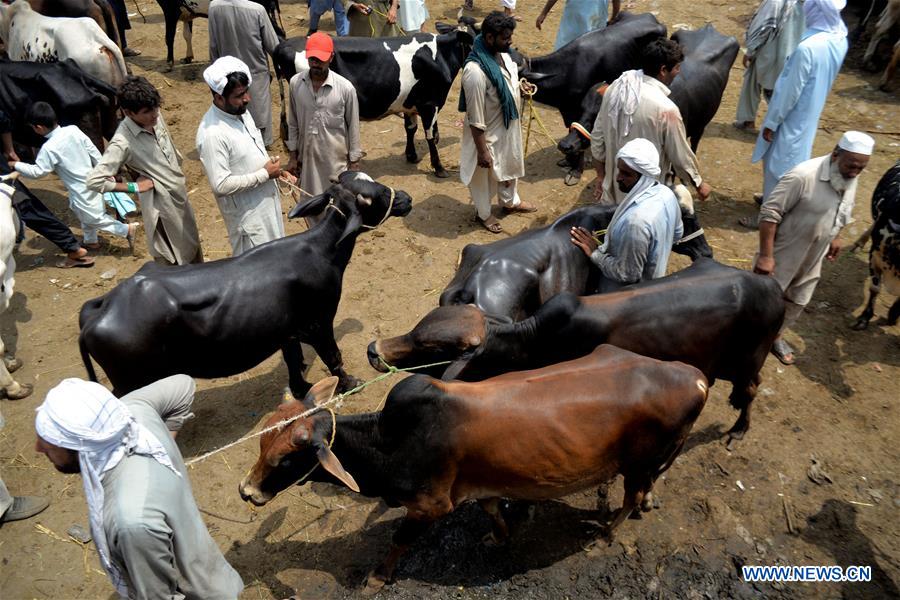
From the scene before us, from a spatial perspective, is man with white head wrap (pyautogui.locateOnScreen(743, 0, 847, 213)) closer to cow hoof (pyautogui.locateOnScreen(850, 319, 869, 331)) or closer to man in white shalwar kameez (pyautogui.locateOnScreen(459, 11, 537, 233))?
cow hoof (pyautogui.locateOnScreen(850, 319, 869, 331))

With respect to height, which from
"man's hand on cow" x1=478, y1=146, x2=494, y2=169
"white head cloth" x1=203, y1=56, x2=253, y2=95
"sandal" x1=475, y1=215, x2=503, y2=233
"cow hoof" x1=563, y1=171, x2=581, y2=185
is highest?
"white head cloth" x1=203, y1=56, x2=253, y2=95

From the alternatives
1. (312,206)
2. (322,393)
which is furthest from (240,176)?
(322,393)

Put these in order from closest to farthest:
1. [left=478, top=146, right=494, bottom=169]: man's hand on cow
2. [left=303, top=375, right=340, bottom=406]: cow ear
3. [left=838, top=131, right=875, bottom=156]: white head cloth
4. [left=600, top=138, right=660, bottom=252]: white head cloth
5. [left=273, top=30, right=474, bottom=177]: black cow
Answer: [left=303, top=375, right=340, bottom=406]: cow ear < [left=600, top=138, right=660, bottom=252]: white head cloth < [left=838, top=131, right=875, bottom=156]: white head cloth < [left=478, top=146, right=494, bottom=169]: man's hand on cow < [left=273, top=30, right=474, bottom=177]: black cow

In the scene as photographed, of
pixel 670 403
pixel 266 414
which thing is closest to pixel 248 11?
pixel 266 414

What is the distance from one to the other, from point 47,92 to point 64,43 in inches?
29.9

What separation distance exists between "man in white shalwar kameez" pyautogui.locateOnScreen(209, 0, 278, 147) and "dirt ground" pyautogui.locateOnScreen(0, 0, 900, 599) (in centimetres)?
200

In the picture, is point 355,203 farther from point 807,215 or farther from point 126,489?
point 807,215

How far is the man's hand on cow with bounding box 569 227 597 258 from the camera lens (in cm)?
485

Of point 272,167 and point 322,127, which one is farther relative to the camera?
point 322,127

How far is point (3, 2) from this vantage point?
8.81 metres

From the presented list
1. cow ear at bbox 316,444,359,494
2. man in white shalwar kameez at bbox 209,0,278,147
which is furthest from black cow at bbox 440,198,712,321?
Result: man in white shalwar kameez at bbox 209,0,278,147

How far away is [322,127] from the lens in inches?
242

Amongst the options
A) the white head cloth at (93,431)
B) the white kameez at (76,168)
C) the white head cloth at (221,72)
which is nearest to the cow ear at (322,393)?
the white head cloth at (93,431)

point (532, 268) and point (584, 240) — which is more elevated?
point (584, 240)
